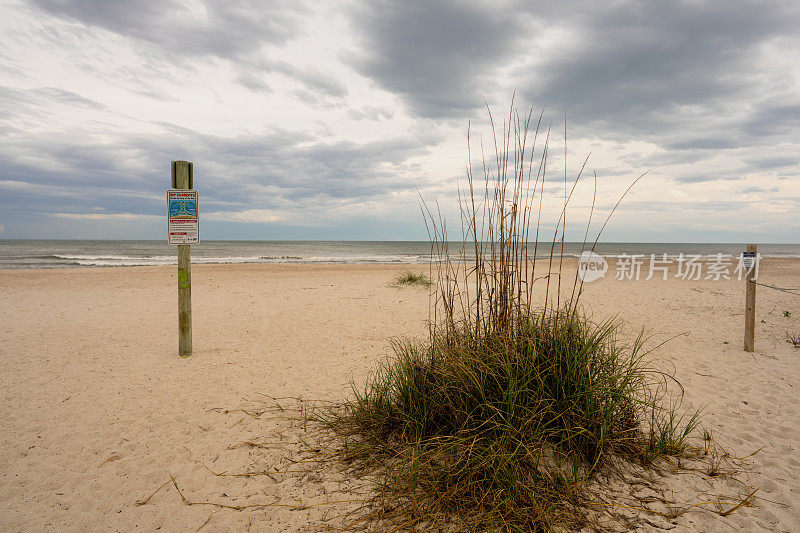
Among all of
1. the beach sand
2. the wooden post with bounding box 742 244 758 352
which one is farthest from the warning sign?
the wooden post with bounding box 742 244 758 352

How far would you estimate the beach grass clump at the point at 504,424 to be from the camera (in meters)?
2.31

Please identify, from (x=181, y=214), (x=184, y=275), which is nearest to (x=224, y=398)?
(x=184, y=275)

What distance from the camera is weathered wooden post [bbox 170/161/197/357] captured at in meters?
5.23

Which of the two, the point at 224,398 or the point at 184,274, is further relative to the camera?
the point at 184,274

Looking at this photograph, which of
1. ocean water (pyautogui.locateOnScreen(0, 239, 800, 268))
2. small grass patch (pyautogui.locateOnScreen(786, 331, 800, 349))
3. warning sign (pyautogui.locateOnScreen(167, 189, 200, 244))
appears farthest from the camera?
ocean water (pyautogui.locateOnScreen(0, 239, 800, 268))

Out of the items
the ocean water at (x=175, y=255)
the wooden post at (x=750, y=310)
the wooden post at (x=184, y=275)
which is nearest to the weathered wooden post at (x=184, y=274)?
the wooden post at (x=184, y=275)

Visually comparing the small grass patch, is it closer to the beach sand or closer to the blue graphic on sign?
the beach sand

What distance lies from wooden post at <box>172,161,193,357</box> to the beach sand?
25 centimetres

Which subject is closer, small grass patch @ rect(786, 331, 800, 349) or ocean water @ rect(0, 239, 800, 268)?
small grass patch @ rect(786, 331, 800, 349)

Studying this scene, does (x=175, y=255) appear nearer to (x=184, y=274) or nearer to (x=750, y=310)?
(x=184, y=274)

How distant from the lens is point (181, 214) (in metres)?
A: 5.18

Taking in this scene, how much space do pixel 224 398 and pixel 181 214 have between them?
7.81ft

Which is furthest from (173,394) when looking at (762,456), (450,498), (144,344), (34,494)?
(762,456)

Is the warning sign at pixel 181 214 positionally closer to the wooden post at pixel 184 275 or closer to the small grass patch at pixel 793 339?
the wooden post at pixel 184 275
